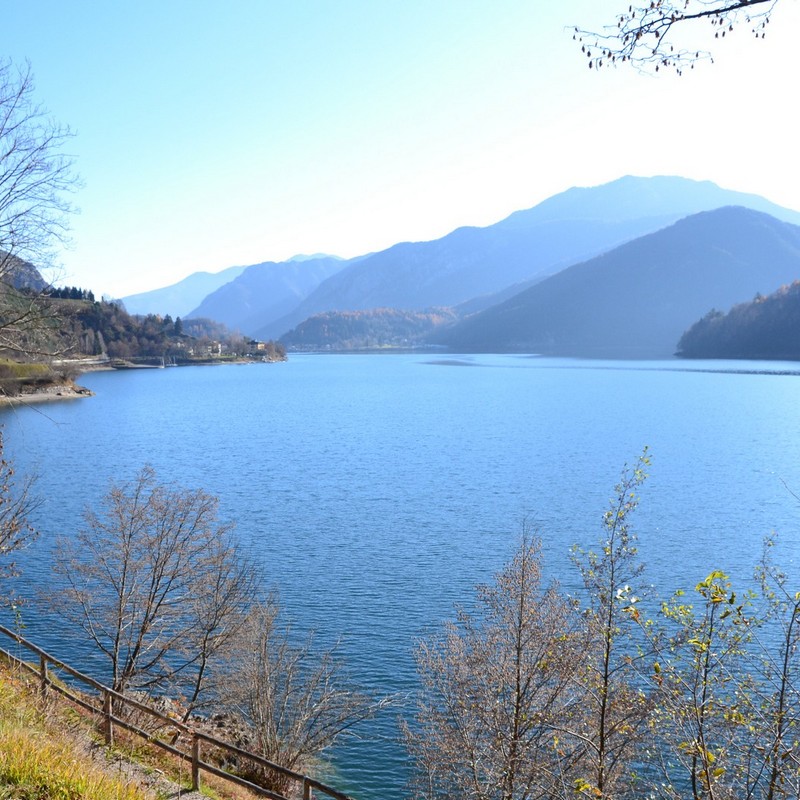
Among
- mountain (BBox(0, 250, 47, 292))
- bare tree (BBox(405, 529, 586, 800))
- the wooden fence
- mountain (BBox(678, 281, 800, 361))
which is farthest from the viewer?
mountain (BBox(678, 281, 800, 361))

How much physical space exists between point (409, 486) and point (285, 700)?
100 feet

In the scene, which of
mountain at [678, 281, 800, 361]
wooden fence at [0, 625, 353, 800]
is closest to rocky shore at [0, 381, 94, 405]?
wooden fence at [0, 625, 353, 800]

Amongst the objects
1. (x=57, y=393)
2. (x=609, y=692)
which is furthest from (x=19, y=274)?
(x=57, y=393)

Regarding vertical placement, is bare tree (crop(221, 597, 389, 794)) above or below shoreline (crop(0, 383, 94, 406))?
below

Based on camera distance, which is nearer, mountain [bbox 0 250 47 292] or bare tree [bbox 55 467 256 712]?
mountain [bbox 0 250 47 292]

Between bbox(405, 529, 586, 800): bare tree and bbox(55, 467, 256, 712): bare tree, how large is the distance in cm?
769

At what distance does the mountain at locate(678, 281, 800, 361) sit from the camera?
178 m

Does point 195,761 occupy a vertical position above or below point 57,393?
below

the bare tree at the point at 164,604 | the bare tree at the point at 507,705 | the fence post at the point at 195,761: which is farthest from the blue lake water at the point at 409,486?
the fence post at the point at 195,761

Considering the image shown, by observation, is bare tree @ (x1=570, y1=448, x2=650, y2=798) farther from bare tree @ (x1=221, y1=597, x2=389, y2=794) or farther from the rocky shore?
the rocky shore

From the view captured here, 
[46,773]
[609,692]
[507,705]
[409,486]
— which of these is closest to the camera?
[46,773]

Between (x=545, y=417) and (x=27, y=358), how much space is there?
73.9m

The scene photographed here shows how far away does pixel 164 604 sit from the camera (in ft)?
72.7

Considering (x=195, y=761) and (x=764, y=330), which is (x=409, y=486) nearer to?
(x=195, y=761)
